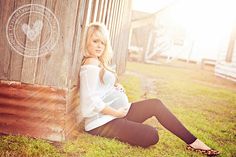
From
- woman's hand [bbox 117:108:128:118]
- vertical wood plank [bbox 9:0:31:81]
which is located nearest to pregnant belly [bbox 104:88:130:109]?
woman's hand [bbox 117:108:128:118]

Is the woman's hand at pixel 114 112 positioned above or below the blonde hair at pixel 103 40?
below

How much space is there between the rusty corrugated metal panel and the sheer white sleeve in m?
0.23

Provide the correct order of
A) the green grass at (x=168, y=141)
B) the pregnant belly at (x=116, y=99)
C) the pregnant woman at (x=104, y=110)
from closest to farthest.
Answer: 1. the green grass at (x=168, y=141)
2. the pregnant woman at (x=104, y=110)
3. the pregnant belly at (x=116, y=99)

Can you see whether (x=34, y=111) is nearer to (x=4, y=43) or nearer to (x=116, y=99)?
(x=4, y=43)

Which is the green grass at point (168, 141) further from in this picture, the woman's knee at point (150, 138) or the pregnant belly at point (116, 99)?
the pregnant belly at point (116, 99)

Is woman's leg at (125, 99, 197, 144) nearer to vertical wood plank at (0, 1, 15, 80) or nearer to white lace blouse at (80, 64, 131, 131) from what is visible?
white lace blouse at (80, 64, 131, 131)

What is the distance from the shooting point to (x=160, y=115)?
141 inches

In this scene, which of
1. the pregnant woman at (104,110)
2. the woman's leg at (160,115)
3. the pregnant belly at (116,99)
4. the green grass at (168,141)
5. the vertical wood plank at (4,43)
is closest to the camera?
the green grass at (168,141)

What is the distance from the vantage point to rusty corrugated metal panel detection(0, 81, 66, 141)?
319cm

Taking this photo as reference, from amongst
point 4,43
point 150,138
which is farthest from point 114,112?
point 4,43

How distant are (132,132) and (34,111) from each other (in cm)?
111

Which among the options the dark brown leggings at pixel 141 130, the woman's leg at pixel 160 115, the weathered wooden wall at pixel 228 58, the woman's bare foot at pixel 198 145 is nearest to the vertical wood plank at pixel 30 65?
the dark brown leggings at pixel 141 130

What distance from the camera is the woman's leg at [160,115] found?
344 centimetres

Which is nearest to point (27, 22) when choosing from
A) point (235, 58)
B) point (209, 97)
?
point (209, 97)
